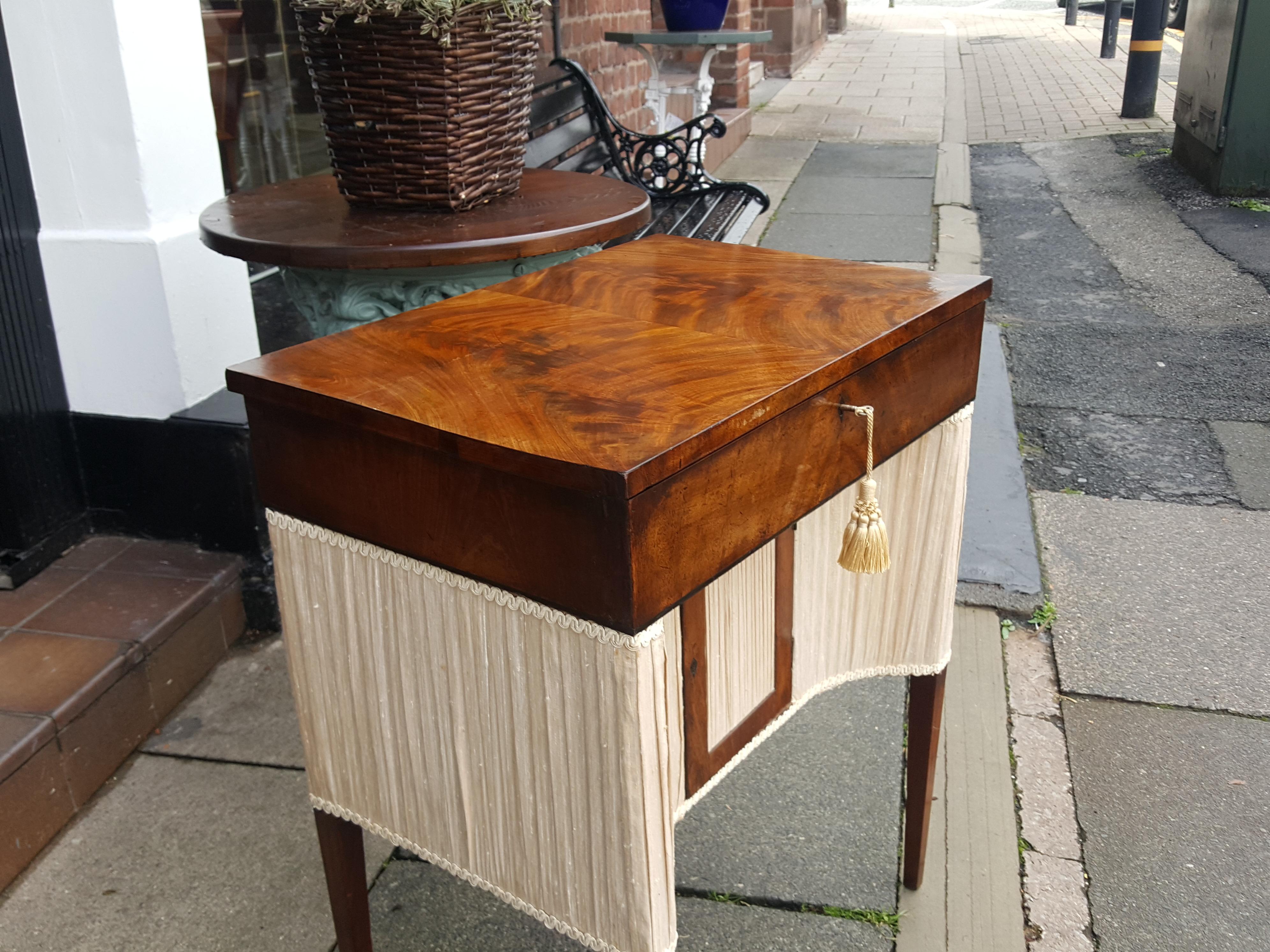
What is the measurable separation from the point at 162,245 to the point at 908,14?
21.0 meters

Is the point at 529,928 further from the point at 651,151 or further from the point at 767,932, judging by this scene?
the point at 651,151

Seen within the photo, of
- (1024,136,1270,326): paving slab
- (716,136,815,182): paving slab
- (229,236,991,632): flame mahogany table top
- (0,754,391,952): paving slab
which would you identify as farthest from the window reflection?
(716,136,815,182): paving slab

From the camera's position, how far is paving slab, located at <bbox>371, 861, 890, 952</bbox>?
1.80 m

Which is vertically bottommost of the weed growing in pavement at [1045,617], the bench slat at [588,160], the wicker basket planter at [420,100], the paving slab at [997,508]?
the weed growing in pavement at [1045,617]

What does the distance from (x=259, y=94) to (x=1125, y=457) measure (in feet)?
9.99

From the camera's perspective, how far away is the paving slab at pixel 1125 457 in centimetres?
346

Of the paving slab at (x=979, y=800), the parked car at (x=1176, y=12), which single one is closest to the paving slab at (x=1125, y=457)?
the paving slab at (x=979, y=800)

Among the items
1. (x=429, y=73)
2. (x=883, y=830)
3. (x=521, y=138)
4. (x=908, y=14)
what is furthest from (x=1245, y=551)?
(x=908, y=14)

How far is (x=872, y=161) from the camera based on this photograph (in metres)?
7.95

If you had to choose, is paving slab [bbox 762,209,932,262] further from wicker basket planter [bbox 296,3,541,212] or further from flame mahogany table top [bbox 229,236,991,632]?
flame mahogany table top [bbox 229,236,991,632]

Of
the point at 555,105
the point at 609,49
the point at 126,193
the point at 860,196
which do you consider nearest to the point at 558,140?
the point at 555,105

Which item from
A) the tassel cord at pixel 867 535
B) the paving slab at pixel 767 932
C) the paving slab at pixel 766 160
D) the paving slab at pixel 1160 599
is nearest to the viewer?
the tassel cord at pixel 867 535

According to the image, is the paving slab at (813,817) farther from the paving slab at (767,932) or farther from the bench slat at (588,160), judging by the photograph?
the bench slat at (588,160)

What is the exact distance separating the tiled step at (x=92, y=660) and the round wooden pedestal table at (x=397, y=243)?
0.76 m
